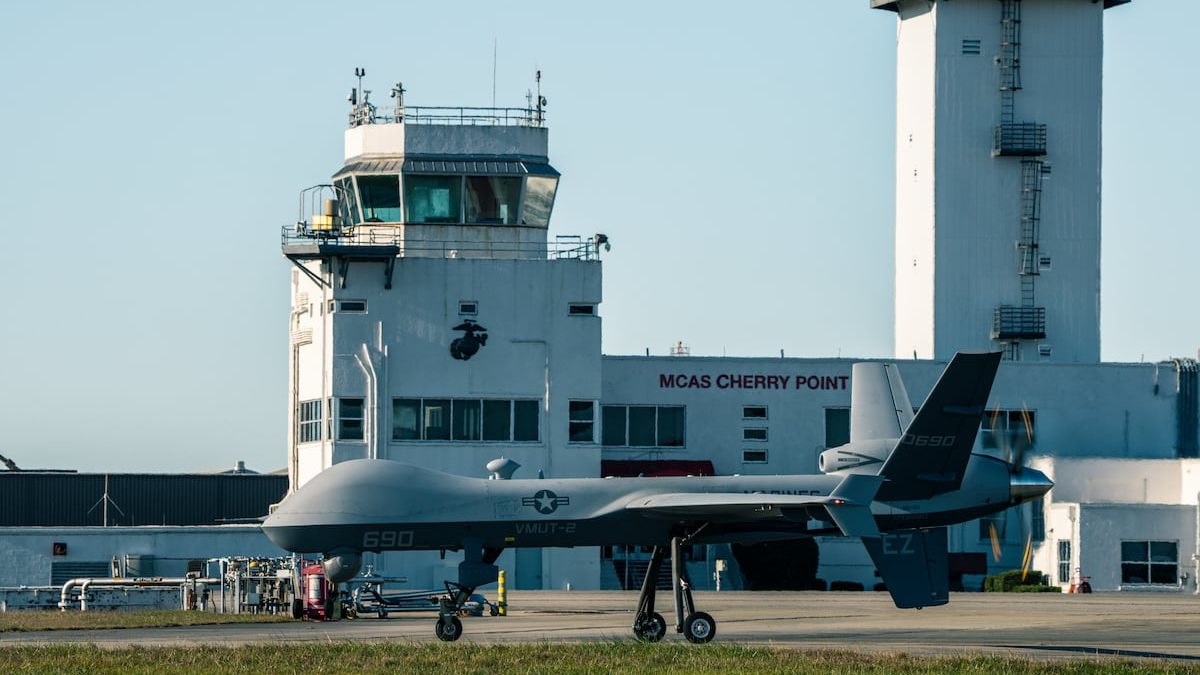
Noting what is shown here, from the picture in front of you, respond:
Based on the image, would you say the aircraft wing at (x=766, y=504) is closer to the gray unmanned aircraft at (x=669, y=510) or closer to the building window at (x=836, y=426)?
the gray unmanned aircraft at (x=669, y=510)

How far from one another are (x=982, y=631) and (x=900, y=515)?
655 centimetres

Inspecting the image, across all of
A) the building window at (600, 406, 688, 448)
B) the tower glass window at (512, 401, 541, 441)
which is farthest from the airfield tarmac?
the building window at (600, 406, 688, 448)

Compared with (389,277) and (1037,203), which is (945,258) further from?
(389,277)

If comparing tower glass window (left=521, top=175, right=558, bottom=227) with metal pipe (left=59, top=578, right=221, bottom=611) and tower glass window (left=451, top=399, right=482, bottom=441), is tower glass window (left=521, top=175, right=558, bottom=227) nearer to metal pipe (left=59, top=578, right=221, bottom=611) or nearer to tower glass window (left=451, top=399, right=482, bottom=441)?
tower glass window (left=451, top=399, right=482, bottom=441)

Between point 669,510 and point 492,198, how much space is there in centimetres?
3583

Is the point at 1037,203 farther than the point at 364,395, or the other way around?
the point at 1037,203

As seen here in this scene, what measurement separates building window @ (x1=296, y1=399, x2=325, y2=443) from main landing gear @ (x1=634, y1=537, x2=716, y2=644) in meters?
34.1

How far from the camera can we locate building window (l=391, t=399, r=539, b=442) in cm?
6706

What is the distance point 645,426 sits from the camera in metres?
71.1

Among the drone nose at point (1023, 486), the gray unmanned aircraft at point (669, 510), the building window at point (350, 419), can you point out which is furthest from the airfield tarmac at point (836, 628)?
the building window at point (350, 419)

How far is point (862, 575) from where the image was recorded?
7144 centimetres

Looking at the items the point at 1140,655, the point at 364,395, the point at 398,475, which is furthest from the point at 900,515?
the point at 364,395

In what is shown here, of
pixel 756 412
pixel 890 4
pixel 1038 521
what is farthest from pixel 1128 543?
pixel 890 4

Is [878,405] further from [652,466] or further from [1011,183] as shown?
[1011,183]
